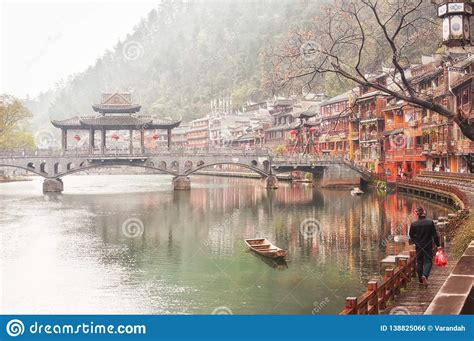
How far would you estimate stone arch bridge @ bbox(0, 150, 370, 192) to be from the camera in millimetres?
85188

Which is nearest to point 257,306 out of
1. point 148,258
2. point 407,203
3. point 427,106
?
point 427,106

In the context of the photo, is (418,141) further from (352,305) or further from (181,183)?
(352,305)

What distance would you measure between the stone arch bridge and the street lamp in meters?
67.4

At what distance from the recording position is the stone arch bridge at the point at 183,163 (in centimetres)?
8519

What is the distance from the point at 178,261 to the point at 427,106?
780 inches

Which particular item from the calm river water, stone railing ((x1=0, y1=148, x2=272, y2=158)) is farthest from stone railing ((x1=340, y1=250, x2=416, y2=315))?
stone railing ((x1=0, y1=148, x2=272, y2=158))

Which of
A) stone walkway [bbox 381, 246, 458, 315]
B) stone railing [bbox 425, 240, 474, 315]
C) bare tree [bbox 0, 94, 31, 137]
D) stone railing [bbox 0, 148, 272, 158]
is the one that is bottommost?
stone walkway [bbox 381, 246, 458, 315]

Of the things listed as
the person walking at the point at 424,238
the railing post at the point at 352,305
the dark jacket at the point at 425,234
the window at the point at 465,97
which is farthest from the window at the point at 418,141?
the railing post at the point at 352,305

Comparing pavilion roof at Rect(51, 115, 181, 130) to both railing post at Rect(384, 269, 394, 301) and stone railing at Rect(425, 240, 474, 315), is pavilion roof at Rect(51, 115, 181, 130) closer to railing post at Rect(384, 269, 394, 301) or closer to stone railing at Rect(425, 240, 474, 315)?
railing post at Rect(384, 269, 394, 301)

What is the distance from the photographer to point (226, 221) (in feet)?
174

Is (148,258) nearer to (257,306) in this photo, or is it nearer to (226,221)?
(257,306)

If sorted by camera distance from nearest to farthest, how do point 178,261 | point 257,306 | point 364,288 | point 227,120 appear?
point 257,306 → point 364,288 → point 178,261 → point 227,120

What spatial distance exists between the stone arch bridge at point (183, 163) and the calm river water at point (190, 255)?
1795cm

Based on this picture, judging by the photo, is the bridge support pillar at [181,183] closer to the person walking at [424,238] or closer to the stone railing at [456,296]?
the person walking at [424,238]
